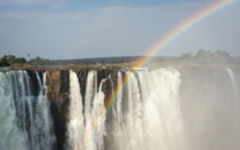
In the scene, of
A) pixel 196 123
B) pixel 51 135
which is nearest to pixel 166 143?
pixel 196 123

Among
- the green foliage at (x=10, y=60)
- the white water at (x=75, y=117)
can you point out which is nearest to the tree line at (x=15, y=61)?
the green foliage at (x=10, y=60)

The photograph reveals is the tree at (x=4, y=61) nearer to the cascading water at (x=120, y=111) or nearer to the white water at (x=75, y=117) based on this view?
the white water at (x=75, y=117)

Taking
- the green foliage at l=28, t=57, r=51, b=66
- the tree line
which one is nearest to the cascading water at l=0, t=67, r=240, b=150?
the tree line

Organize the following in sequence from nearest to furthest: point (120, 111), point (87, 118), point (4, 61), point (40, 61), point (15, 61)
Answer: point (87, 118), point (120, 111), point (4, 61), point (15, 61), point (40, 61)

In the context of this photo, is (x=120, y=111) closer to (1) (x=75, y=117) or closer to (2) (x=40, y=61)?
(1) (x=75, y=117)

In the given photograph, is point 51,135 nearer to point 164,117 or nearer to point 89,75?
point 89,75

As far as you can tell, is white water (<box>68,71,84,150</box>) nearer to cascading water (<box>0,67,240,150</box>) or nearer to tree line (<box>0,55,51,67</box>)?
cascading water (<box>0,67,240,150</box>)

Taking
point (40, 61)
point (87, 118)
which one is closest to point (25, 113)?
point (87, 118)

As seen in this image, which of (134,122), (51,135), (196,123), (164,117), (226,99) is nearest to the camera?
(51,135)
